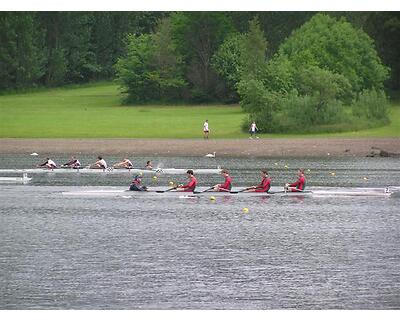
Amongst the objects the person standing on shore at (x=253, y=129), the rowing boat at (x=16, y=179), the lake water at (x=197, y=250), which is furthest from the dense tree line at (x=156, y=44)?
the rowing boat at (x=16, y=179)

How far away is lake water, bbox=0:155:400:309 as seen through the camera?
2744 centimetres

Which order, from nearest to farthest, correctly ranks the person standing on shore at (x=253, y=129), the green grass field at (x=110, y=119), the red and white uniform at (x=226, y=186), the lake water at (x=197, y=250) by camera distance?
the lake water at (x=197, y=250)
the red and white uniform at (x=226, y=186)
the person standing on shore at (x=253, y=129)
the green grass field at (x=110, y=119)

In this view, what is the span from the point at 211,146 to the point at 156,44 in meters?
39.6

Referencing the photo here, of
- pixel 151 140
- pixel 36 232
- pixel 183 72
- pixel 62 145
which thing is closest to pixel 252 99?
pixel 151 140

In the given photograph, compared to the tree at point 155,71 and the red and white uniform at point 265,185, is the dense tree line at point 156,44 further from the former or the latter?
the red and white uniform at point 265,185

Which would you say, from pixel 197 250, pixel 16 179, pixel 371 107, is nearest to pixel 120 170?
pixel 16 179

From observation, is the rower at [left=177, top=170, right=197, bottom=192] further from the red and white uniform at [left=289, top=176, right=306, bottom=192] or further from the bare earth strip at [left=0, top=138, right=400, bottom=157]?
the bare earth strip at [left=0, top=138, right=400, bottom=157]

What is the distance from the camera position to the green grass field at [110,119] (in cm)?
7681

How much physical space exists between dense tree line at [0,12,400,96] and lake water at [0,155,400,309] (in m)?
50.4

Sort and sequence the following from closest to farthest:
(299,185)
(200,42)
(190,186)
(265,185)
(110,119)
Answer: (265,185)
(190,186)
(299,185)
(110,119)
(200,42)

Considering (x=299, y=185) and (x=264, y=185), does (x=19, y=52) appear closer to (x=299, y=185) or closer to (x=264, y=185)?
(x=299, y=185)

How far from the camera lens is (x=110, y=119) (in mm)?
86562

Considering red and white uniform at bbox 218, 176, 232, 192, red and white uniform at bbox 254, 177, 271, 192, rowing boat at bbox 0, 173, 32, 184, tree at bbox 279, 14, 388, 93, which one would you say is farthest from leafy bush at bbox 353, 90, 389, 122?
red and white uniform at bbox 218, 176, 232, 192

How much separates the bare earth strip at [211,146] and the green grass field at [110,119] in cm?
→ 320
